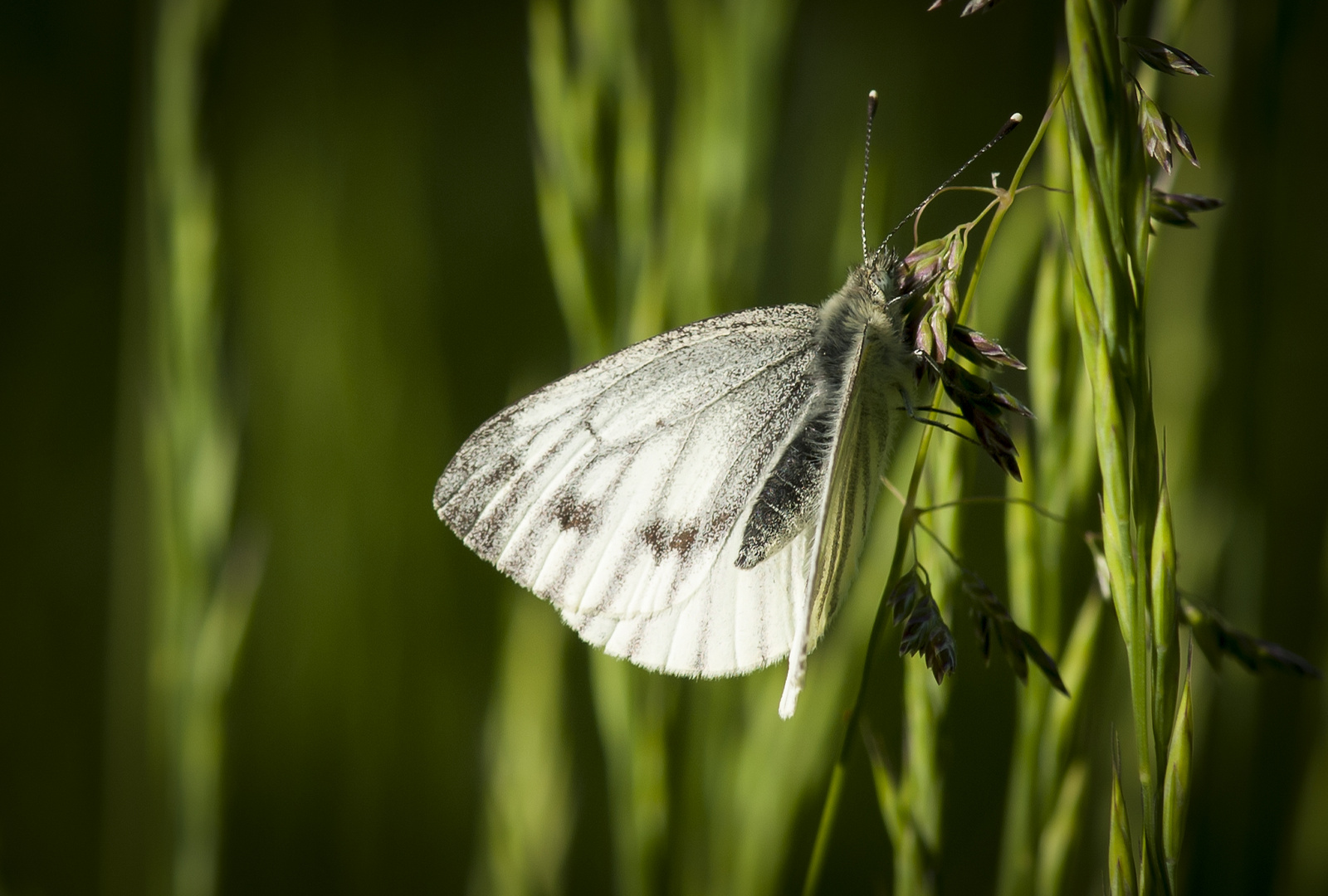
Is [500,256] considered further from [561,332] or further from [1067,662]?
[1067,662]

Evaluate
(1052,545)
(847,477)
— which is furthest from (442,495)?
(1052,545)

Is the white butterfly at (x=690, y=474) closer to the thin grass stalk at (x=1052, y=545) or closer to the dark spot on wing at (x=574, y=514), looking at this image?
the dark spot on wing at (x=574, y=514)

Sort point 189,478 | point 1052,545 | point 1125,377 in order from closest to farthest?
point 1125,377, point 1052,545, point 189,478

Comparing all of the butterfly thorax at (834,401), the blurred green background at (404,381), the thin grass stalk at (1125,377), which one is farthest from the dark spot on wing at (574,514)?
the thin grass stalk at (1125,377)

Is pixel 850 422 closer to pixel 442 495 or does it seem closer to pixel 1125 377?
pixel 1125 377

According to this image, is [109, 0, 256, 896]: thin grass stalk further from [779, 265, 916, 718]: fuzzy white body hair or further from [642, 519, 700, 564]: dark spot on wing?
[779, 265, 916, 718]: fuzzy white body hair
